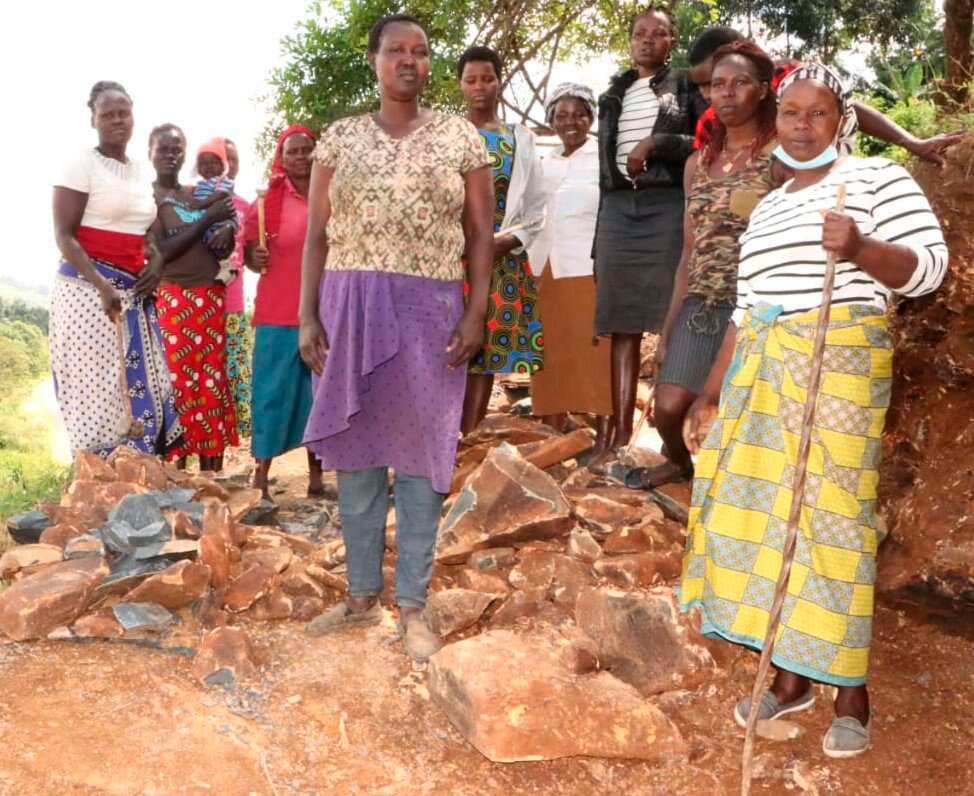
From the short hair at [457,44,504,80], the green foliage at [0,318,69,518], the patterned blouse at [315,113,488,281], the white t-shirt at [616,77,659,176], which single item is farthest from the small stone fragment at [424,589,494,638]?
the green foliage at [0,318,69,518]

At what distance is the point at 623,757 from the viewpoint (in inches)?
101

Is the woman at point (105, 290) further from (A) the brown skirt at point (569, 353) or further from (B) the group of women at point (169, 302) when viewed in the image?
(A) the brown skirt at point (569, 353)

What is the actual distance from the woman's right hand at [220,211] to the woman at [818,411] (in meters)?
3.39

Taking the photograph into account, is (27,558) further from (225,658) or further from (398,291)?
(398,291)

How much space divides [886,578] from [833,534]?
0.70m

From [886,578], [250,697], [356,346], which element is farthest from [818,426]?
[250,697]

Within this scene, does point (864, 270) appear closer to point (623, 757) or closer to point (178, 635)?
point (623, 757)

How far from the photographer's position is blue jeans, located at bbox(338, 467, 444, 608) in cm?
301

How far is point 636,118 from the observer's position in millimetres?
4195

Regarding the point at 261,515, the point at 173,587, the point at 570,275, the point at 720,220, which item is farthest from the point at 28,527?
the point at 720,220

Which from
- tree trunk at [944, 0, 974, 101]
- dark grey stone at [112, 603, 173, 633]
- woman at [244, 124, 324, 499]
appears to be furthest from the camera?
tree trunk at [944, 0, 974, 101]

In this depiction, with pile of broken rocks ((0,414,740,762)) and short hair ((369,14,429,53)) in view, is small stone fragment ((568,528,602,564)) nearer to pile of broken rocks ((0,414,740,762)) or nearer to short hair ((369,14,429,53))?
pile of broken rocks ((0,414,740,762))

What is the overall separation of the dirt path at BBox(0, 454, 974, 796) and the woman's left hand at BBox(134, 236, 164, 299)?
2.05m

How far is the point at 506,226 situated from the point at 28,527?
2550 millimetres
